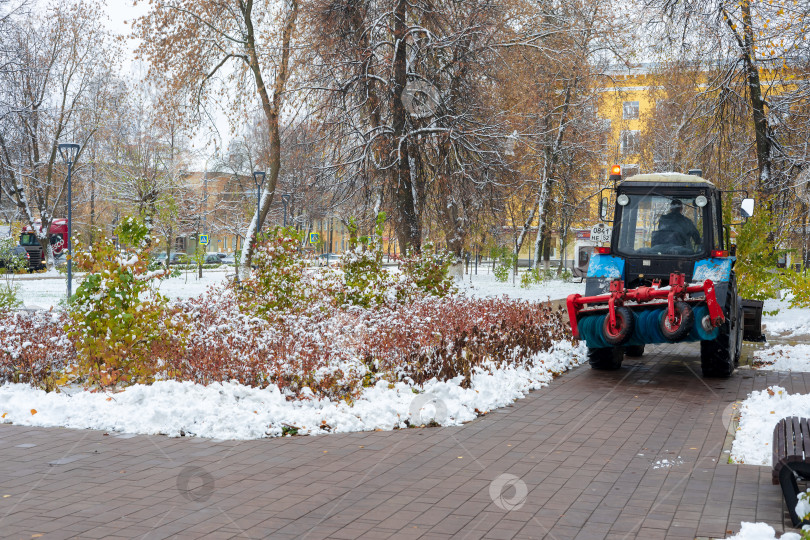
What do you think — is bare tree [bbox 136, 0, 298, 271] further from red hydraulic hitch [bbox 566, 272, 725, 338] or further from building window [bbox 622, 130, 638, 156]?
building window [bbox 622, 130, 638, 156]

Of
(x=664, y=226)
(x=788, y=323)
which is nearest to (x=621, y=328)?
(x=664, y=226)

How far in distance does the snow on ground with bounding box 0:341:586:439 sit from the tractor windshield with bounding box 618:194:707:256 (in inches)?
149

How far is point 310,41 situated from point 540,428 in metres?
14.7

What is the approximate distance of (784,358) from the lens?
11.9 meters

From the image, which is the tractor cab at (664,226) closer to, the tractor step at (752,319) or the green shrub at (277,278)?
the tractor step at (752,319)

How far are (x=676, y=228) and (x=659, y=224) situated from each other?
0.23m

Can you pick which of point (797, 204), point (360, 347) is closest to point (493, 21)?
point (797, 204)

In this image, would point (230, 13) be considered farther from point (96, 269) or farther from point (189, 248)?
point (189, 248)

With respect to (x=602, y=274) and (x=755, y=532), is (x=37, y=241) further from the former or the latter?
(x=755, y=532)

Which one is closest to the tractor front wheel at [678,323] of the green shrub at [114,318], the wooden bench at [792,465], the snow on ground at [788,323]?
the wooden bench at [792,465]

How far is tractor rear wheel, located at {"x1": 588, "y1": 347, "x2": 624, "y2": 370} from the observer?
433 inches

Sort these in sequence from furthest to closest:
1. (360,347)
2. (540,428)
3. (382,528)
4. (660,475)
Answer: (360,347) → (540,428) → (660,475) → (382,528)

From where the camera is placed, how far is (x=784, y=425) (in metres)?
5.43

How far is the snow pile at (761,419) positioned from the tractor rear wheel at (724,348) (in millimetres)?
1312
